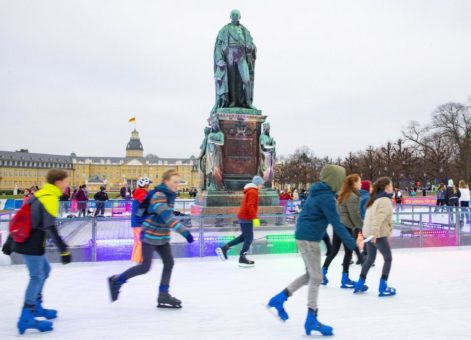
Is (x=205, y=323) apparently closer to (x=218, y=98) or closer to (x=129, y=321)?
(x=129, y=321)

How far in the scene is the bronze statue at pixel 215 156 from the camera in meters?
13.8

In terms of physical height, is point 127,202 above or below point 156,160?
below

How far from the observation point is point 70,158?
483 ft

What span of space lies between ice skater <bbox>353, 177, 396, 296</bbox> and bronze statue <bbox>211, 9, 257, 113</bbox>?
31.2 feet

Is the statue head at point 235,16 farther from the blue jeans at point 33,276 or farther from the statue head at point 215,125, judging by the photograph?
the blue jeans at point 33,276

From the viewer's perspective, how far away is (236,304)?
207 inches

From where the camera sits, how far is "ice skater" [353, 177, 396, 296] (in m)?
5.63

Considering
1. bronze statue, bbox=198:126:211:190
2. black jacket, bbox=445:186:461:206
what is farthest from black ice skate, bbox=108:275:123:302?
black jacket, bbox=445:186:461:206

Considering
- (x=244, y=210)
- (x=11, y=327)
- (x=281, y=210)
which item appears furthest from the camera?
(x=281, y=210)

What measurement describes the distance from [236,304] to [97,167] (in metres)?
148

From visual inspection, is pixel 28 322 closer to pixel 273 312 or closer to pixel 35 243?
pixel 35 243

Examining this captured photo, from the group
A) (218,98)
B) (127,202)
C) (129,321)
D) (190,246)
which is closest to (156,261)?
(190,246)

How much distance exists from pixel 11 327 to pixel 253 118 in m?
10.8

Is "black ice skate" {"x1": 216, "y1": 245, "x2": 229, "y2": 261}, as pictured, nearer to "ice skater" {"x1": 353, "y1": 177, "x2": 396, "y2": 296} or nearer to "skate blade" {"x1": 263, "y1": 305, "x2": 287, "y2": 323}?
"ice skater" {"x1": 353, "y1": 177, "x2": 396, "y2": 296}
